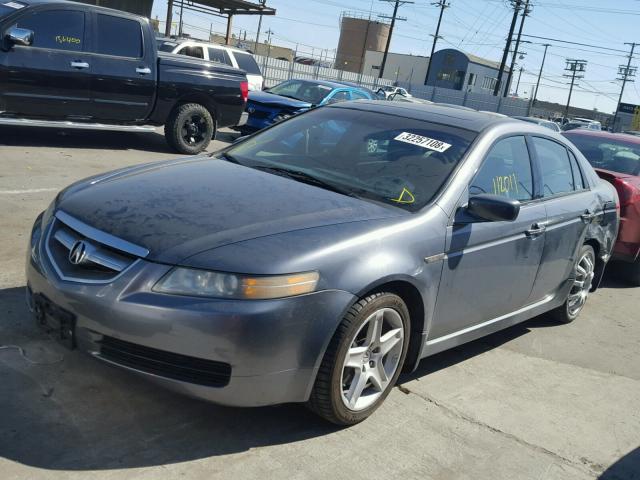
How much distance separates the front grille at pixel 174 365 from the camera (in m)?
2.81

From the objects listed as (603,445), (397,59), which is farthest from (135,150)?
(397,59)

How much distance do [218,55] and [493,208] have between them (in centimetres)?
1375

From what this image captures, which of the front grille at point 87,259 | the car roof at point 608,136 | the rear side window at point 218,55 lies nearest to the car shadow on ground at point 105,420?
the front grille at point 87,259

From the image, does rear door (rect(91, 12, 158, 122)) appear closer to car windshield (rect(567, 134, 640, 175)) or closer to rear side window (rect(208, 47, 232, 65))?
car windshield (rect(567, 134, 640, 175))

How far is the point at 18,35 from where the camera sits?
816 centimetres

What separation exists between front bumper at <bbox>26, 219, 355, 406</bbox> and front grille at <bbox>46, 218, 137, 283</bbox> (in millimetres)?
43

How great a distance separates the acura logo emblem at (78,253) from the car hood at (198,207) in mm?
110

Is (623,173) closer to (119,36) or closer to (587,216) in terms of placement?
(587,216)

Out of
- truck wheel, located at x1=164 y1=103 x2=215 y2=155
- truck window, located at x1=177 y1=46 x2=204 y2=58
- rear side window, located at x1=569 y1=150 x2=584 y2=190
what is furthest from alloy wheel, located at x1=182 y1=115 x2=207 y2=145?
rear side window, located at x1=569 y1=150 x2=584 y2=190

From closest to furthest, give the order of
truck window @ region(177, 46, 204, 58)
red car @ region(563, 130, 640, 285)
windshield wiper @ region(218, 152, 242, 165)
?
windshield wiper @ region(218, 152, 242, 165) < red car @ region(563, 130, 640, 285) < truck window @ region(177, 46, 204, 58)

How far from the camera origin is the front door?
3.70 metres

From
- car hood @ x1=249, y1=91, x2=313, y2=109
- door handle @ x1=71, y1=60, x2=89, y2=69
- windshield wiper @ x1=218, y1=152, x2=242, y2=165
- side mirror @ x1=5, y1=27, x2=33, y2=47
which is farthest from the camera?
car hood @ x1=249, y1=91, x2=313, y2=109

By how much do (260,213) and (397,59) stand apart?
93.3 m

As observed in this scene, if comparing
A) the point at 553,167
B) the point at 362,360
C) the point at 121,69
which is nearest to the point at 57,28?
the point at 121,69
